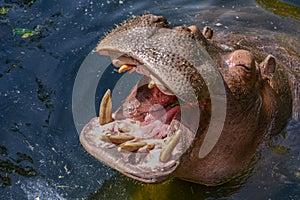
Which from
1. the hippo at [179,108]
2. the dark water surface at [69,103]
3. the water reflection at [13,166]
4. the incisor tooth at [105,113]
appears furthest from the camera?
the water reflection at [13,166]

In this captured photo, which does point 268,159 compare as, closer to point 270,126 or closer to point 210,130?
point 270,126

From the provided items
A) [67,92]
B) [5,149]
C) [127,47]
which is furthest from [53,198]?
[127,47]

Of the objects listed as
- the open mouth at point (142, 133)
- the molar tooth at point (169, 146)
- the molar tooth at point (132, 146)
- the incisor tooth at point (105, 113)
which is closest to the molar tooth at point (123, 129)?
the open mouth at point (142, 133)

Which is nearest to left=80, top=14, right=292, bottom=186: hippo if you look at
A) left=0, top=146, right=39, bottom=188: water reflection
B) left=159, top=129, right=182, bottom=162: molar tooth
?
left=159, top=129, right=182, bottom=162: molar tooth

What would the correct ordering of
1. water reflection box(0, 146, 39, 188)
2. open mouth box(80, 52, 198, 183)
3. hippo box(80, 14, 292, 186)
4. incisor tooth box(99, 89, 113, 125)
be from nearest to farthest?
1. hippo box(80, 14, 292, 186)
2. open mouth box(80, 52, 198, 183)
3. incisor tooth box(99, 89, 113, 125)
4. water reflection box(0, 146, 39, 188)

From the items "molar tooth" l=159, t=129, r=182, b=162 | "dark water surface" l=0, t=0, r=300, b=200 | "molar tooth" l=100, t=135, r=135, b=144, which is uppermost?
"molar tooth" l=159, t=129, r=182, b=162

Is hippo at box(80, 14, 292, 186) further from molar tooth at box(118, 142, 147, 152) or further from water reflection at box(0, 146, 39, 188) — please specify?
water reflection at box(0, 146, 39, 188)

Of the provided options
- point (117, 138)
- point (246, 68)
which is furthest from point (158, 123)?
point (246, 68)

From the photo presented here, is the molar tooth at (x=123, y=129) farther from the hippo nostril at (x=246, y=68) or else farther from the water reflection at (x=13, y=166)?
the water reflection at (x=13, y=166)

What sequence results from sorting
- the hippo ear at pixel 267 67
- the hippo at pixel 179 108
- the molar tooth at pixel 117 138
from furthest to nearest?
the hippo ear at pixel 267 67
the molar tooth at pixel 117 138
the hippo at pixel 179 108
